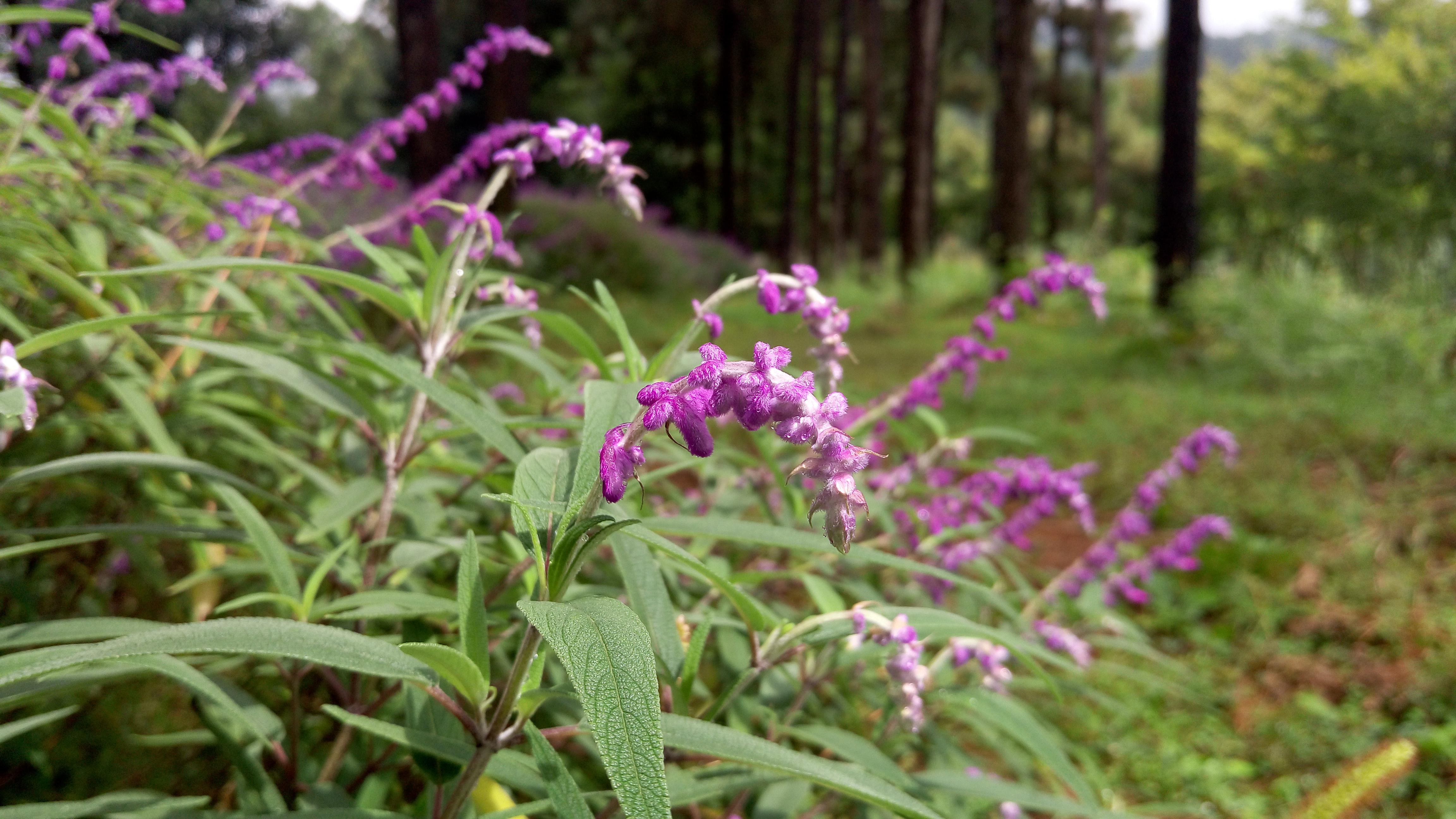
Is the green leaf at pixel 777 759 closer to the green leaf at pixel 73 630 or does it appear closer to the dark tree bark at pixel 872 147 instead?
the green leaf at pixel 73 630

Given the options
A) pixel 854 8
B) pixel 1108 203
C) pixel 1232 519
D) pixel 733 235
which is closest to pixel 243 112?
pixel 733 235

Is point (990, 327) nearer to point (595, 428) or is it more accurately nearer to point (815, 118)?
point (595, 428)

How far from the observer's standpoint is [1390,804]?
2.57 metres

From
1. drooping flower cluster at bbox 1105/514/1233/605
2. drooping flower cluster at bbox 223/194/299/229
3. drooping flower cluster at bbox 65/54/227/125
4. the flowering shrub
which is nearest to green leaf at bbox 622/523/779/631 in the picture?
the flowering shrub

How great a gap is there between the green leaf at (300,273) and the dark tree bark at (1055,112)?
29656 mm

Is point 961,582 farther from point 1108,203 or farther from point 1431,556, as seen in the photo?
point 1108,203

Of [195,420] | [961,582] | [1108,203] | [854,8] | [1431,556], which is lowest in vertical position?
[1431,556]

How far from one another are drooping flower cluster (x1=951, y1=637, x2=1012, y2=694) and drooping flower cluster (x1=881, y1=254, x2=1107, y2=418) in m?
0.48

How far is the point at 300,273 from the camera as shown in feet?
3.66

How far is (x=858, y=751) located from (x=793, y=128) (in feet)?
64.6

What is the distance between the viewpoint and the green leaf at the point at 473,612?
2.83 feet

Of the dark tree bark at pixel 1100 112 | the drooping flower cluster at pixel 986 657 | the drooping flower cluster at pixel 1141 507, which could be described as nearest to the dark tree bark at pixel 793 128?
the dark tree bark at pixel 1100 112

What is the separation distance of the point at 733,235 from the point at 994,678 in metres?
19.5

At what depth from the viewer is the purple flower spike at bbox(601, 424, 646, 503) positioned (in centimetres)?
61
